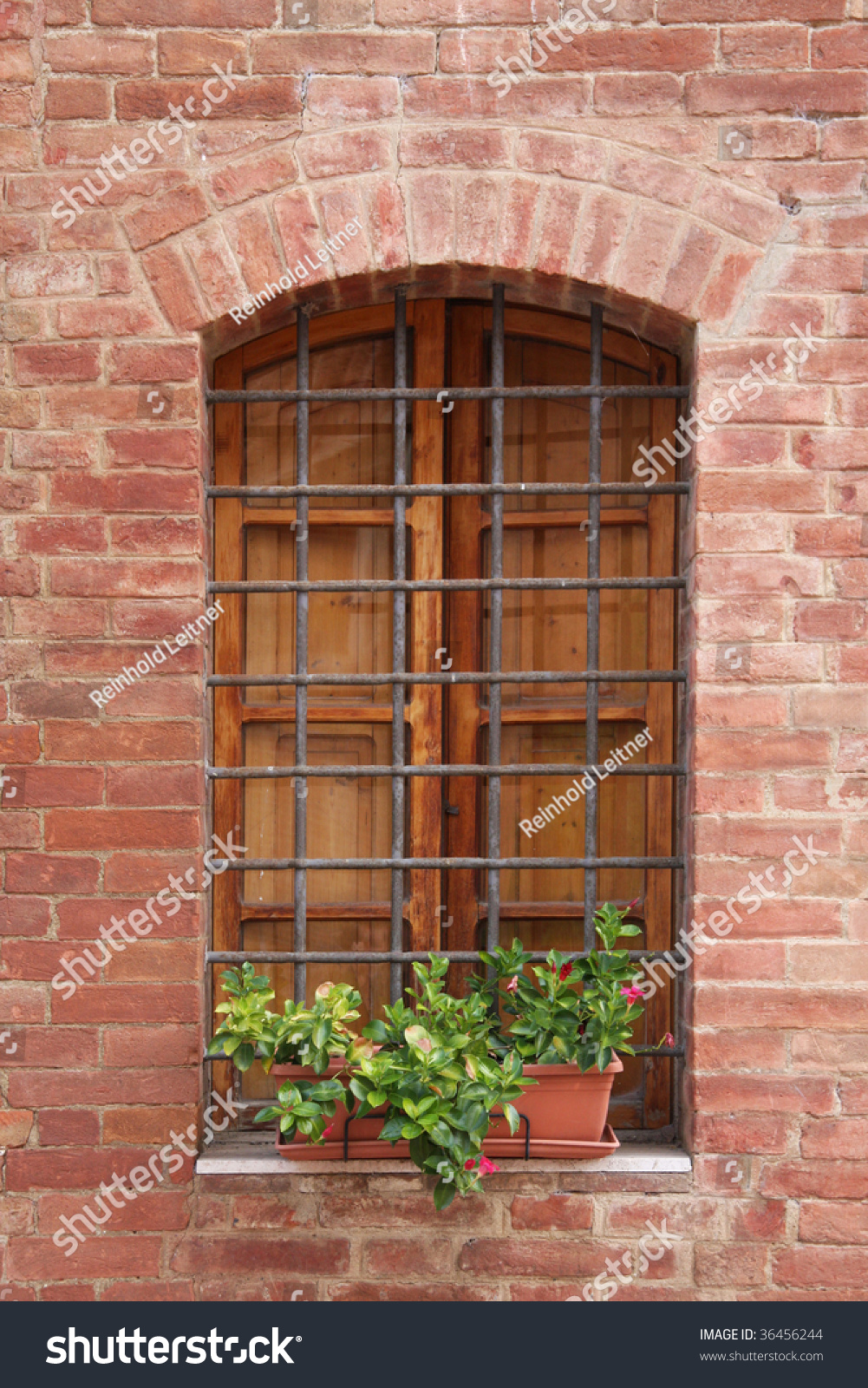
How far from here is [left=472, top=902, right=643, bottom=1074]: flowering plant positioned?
2.15 m

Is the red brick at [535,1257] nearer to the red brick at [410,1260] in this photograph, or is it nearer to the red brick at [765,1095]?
the red brick at [410,1260]

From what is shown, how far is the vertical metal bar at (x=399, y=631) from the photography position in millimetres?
2379

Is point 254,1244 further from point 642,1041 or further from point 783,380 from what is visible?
point 783,380

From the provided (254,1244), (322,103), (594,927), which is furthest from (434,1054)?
(322,103)

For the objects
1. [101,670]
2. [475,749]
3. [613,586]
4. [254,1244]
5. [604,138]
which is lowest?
[254,1244]

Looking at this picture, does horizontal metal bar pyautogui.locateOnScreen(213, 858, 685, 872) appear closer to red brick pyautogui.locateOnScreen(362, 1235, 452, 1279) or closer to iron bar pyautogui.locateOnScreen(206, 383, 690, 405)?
red brick pyautogui.locateOnScreen(362, 1235, 452, 1279)

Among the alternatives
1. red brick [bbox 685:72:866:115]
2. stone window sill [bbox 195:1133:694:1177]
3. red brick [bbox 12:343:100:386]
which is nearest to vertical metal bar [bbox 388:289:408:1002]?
stone window sill [bbox 195:1133:694:1177]

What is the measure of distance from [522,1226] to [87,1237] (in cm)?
98

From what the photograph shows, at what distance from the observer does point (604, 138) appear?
228 centimetres

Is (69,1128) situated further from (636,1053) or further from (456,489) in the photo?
(456,489)

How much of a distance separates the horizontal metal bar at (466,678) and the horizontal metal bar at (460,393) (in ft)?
2.13

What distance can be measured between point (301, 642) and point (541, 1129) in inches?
48.0

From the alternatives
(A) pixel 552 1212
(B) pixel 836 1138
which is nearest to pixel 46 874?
(A) pixel 552 1212

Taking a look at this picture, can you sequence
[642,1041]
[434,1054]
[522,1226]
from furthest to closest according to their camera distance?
1. [642,1041]
2. [522,1226]
3. [434,1054]
